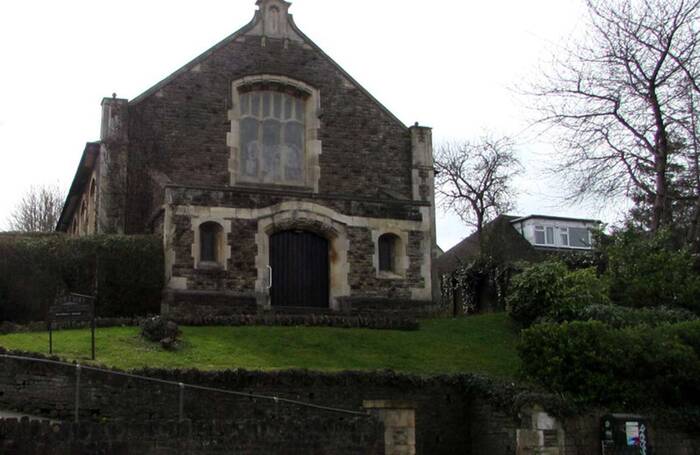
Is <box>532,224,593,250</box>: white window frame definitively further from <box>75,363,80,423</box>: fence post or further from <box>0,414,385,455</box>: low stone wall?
<box>75,363,80,423</box>: fence post

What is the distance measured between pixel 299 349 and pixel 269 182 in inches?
392

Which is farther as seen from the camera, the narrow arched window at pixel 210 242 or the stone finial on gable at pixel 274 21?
the stone finial on gable at pixel 274 21

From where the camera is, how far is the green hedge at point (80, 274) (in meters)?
24.3

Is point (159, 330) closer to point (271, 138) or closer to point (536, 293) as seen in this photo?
point (536, 293)

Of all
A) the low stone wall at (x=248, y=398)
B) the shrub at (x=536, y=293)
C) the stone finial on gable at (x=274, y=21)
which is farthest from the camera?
the stone finial on gable at (x=274, y=21)

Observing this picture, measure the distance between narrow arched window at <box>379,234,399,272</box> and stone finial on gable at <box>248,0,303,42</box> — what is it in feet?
25.8

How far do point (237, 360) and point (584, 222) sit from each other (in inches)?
1455

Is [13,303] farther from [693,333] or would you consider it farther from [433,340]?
[693,333]

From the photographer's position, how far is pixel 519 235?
50000mm

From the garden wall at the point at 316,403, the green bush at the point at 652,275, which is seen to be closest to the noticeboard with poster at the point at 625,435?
the garden wall at the point at 316,403

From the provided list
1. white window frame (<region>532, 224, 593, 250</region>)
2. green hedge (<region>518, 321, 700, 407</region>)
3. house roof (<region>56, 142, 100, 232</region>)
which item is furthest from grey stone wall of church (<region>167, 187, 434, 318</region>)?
white window frame (<region>532, 224, 593, 250</region>)

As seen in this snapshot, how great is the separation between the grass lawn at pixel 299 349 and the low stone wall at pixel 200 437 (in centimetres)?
355

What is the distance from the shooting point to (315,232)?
2723 centimetres

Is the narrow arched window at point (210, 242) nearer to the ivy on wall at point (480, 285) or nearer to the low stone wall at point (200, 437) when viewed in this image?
the ivy on wall at point (480, 285)
